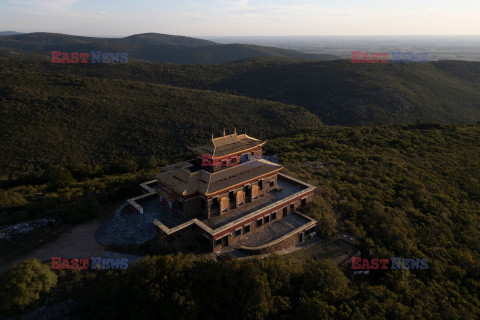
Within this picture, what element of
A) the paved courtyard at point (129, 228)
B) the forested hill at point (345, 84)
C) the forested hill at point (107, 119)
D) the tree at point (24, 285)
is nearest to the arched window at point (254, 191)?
the paved courtyard at point (129, 228)

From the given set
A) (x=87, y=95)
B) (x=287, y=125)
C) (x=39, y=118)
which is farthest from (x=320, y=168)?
(x=87, y=95)

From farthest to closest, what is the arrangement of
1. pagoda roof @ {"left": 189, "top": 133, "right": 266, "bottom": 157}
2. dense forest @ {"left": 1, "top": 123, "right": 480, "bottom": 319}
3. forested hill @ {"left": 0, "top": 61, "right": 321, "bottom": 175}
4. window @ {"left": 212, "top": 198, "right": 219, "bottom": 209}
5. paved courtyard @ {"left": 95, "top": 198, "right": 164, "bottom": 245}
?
forested hill @ {"left": 0, "top": 61, "right": 321, "bottom": 175}, pagoda roof @ {"left": 189, "top": 133, "right": 266, "bottom": 157}, window @ {"left": 212, "top": 198, "right": 219, "bottom": 209}, paved courtyard @ {"left": 95, "top": 198, "right": 164, "bottom": 245}, dense forest @ {"left": 1, "top": 123, "right": 480, "bottom": 319}

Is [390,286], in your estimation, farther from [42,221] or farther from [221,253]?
[42,221]

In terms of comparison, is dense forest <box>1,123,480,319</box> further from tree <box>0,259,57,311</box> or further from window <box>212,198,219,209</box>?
window <box>212,198,219,209</box>

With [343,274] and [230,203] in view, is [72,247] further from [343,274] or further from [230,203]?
[343,274]

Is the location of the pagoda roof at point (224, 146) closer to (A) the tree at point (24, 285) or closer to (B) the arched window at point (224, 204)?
(B) the arched window at point (224, 204)

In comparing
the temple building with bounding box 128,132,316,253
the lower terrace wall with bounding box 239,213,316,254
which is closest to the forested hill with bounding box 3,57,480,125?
the lower terrace wall with bounding box 239,213,316,254
